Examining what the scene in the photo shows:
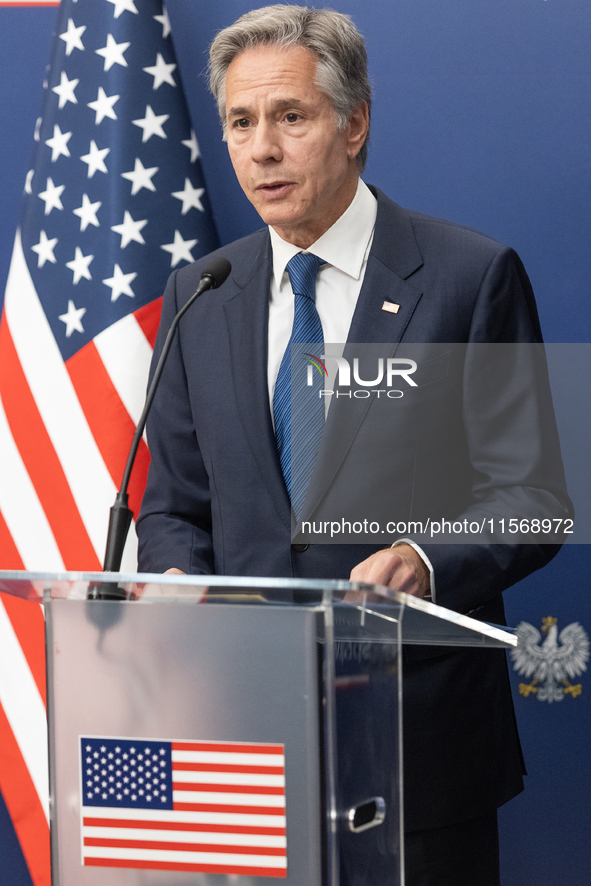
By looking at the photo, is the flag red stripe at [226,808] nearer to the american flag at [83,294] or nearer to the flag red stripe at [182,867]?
the flag red stripe at [182,867]

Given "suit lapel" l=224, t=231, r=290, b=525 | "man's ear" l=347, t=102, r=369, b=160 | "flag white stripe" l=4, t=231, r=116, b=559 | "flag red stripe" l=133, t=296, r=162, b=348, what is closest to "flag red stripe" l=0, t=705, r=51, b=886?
"flag white stripe" l=4, t=231, r=116, b=559

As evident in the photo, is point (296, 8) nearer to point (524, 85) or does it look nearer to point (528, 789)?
point (524, 85)

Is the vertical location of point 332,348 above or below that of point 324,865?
above

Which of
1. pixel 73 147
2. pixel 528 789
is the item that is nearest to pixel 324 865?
pixel 528 789

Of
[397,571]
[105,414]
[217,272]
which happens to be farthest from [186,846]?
[105,414]

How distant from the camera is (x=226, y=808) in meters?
0.86

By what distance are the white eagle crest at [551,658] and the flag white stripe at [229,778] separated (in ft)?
4.85

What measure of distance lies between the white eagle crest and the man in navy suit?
0.64 m

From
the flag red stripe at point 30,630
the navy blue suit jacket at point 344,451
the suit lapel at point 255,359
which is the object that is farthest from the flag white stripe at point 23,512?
the suit lapel at point 255,359

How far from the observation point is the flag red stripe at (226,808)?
843mm

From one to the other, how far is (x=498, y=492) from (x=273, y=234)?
2.10 ft

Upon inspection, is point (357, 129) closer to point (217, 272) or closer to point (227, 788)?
point (217, 272)

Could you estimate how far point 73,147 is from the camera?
2127mm

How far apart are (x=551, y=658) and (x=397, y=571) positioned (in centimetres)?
115
